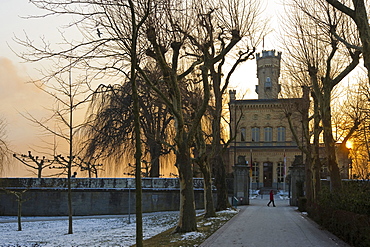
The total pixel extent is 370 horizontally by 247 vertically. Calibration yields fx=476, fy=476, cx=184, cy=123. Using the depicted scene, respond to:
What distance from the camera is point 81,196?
37.2 meters

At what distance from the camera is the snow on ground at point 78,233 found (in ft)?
66.3

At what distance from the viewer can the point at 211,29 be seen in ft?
71.5

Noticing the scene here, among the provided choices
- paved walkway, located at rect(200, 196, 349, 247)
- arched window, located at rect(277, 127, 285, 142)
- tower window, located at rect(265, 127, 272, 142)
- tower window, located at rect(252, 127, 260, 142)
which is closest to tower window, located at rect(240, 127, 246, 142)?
tower window, located at rect(252, 127, 260, 142)

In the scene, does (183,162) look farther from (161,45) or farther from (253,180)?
(253,180)

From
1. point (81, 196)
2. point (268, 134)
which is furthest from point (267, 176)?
point (81, 196)

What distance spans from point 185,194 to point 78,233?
943 centimetres

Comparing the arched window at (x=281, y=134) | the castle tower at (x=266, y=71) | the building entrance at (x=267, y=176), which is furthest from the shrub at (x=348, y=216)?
the castle tower at (x=266, y=71)

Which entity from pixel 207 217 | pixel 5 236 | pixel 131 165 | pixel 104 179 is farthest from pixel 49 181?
pixel 207 217

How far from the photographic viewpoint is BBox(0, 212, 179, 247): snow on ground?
66.3 ft

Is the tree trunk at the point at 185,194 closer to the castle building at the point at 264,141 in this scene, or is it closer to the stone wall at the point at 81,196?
the stone wall at the point at 81,196

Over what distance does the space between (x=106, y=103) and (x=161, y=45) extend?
19553 millimetres

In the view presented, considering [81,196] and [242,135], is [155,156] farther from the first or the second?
[242,135]

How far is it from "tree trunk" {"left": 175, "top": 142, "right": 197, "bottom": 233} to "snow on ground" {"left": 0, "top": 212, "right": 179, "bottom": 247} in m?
2.71

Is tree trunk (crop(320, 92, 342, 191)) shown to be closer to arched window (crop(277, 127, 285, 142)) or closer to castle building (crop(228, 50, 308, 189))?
castle building (crop(228, 50, 308, 189))
